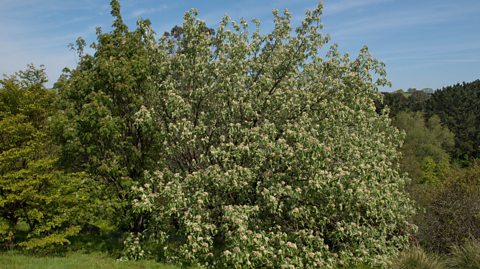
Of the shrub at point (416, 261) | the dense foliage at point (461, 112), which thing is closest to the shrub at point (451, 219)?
the shrub at point (416, 261)

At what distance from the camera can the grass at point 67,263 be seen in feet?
43.5

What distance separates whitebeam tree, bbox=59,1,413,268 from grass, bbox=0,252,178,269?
76 cm

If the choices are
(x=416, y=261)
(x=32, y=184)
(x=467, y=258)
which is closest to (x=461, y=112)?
(x=467, y=258)

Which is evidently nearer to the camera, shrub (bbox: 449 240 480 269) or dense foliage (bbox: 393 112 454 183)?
shrub (bbox: 449 240 480 269)

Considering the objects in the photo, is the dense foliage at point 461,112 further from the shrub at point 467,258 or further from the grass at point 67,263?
the grass at point 67,263

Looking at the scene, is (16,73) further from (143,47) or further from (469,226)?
(469,226)

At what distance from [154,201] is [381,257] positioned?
8082 millimetres

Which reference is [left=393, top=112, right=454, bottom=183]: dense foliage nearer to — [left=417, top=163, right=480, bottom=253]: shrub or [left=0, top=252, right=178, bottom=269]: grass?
[left=417, top=163, right=480, bottom=253]: shrub

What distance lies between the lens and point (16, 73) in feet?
58.5

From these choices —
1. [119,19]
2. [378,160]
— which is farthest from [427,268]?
[119,19]

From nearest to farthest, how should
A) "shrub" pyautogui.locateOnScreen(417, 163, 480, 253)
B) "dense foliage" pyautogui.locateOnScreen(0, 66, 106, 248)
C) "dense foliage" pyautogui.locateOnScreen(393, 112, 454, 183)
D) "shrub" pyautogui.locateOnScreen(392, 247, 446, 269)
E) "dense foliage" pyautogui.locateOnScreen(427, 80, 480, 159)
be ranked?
"shrub" pyautogui.locateOnScreen(392, 247, 446, 269) < "dense foliage" pyautogui.locateOnScreen(0, 66, 106, 248) < "shrub" pyautogui.locateOnScreen(417, 163, 480, 253) < "dense foliage" pyautogui.locateOnScreen(393, 112, 454, 183) < "dense foliage" pyautogui.locateOnScreen(427, 80, 480, 159)

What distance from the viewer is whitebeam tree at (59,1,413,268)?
13.2 m

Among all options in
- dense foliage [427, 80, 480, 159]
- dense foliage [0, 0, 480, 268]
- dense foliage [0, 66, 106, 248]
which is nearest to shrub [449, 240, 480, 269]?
dense foliage [0, 0, 480, 268]

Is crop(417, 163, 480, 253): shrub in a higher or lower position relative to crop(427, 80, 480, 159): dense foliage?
lower
